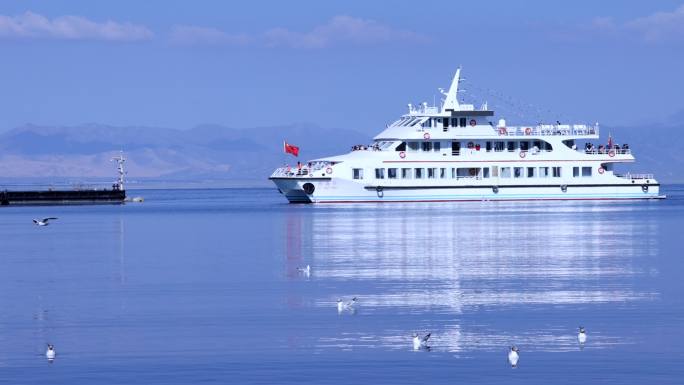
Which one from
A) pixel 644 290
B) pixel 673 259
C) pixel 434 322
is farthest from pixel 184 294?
pixel 673 259

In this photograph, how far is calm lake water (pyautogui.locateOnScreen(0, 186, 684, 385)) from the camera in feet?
79.6

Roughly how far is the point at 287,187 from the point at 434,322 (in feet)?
219

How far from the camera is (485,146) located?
96375 millimetres

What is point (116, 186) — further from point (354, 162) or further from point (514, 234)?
point (514, 234)

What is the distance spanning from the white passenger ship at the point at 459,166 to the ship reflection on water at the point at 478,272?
46.7ft

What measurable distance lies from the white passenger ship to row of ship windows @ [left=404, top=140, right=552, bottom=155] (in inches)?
2.7

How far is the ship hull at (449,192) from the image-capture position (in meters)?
94.2

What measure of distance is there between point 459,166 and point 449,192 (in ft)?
6.31

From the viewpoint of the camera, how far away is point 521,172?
96.2m

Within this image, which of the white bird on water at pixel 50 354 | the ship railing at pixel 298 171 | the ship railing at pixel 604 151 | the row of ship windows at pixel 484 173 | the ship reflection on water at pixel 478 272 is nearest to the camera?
the white bird on water at pixel 50 354

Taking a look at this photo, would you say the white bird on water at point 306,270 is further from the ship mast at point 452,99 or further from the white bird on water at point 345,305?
the ship mast at point 452,99

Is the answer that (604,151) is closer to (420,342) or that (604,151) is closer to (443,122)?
(443,122)

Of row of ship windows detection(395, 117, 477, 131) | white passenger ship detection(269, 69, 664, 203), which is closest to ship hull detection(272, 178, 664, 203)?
white passenger ship detection(269, 69, 664, 203)

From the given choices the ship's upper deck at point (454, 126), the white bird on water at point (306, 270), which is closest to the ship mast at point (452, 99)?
the ship's upper deck at point (454, 126)
